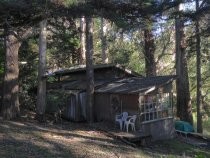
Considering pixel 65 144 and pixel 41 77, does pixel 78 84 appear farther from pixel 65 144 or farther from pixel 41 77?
pixel 65 144

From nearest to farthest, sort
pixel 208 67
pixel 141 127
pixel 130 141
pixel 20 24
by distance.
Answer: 1. pixel 20 24
2. pixel 130 141
3. pixel 141 127
4. pixel 208 67

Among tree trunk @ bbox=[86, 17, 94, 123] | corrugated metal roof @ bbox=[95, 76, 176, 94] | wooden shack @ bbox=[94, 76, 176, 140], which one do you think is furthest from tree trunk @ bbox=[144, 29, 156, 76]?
tree trunk @ bbox=[86, 17, 94, 123]

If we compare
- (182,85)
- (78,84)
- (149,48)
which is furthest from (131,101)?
(149,48)

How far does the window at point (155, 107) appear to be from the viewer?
1927 cm

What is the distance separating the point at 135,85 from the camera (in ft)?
66.3

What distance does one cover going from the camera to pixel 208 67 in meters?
36.5

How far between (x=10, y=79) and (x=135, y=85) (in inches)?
249

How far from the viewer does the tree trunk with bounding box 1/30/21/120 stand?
18.4 meters

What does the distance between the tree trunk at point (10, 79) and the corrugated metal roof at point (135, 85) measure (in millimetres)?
4684

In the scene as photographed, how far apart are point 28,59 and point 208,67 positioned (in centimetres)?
1929

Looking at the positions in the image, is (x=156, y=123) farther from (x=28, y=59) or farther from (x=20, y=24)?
→ (x=20, y=24)

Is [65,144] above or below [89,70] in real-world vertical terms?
below

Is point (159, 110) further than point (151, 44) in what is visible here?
No

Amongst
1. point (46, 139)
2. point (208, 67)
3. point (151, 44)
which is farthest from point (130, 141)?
point (208, 67)
